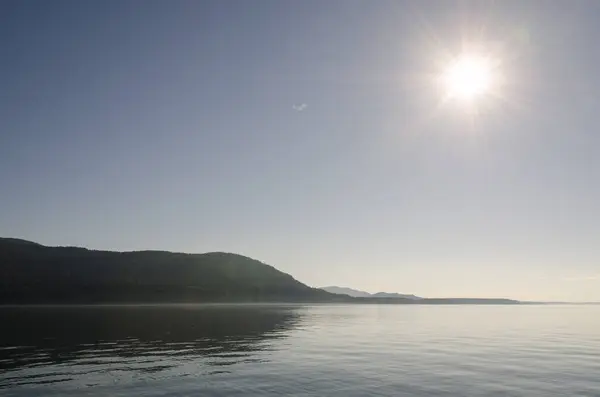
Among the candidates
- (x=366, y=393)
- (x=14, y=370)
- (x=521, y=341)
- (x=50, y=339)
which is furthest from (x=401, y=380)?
(x=50, y=339)

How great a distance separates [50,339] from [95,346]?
12201mm

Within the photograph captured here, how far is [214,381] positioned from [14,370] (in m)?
17.0

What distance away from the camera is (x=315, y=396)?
91.7 ft

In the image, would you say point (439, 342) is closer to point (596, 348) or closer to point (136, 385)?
point (596, 348)

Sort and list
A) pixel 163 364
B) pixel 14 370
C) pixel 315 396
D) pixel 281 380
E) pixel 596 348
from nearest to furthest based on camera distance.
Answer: pixel 315 396 → pixel 281 380 → pixel 14 370 → pixel 163 364 → pixel 596 348

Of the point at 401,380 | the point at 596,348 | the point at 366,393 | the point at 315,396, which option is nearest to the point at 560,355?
the point at 596,348

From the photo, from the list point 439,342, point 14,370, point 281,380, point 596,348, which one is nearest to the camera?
point 281,380

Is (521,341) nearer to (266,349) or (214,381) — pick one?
(266,349)

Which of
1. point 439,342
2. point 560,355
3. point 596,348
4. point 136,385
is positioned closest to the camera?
point 136,385

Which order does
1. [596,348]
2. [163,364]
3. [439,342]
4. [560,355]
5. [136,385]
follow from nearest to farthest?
[136,385], [163,364], [560,355], [596,348], [439,342]

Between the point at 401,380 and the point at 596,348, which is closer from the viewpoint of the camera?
the point at 401,380

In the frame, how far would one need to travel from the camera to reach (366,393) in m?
29.1

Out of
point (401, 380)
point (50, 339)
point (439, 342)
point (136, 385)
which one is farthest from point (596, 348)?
point (50, 339)

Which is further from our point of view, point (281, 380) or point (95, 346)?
Result: point (95, 346)
